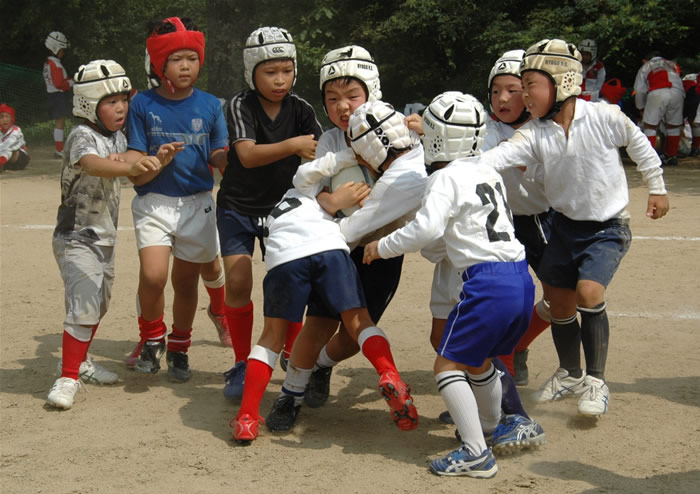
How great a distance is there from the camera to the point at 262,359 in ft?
14.8

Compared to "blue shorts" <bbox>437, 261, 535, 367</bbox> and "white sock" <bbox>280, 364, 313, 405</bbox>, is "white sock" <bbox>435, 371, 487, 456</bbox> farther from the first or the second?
"white sock" <bbox>280, 364, 313, 405</bbox>

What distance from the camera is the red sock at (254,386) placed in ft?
14.7

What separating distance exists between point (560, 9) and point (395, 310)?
10.3 m

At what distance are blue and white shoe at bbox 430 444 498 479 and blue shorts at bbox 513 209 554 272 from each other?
1.58 m

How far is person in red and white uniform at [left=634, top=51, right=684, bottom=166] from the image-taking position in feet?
47.6

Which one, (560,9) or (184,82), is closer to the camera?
(184,82)

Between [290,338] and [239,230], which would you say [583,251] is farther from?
[239,230]

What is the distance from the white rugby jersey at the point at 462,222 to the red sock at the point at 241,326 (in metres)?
1.35

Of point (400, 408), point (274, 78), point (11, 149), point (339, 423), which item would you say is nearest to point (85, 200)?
point (274, 78)

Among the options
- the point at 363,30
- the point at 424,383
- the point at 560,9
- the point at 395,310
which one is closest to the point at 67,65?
the point at 363,30

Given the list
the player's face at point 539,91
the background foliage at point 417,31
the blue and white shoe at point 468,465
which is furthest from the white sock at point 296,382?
the background foliage at point 417,31

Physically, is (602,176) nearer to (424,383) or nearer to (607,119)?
(607,119)

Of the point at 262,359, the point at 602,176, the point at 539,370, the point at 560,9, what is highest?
the point at 560,9

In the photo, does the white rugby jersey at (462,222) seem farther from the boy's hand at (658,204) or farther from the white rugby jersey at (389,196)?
the boy's hand at (658,204)
